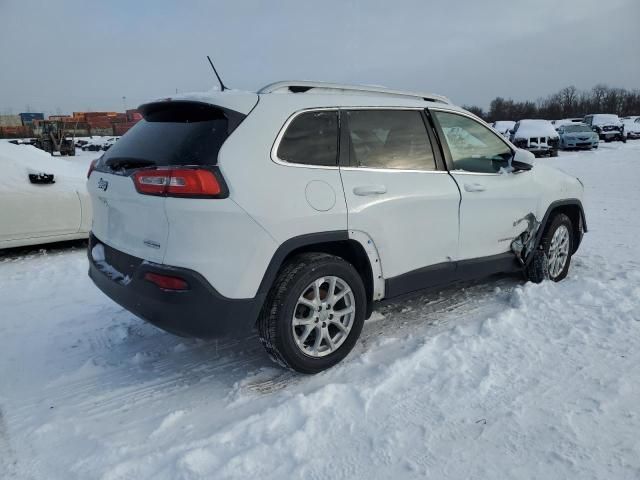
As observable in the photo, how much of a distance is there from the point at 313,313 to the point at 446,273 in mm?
1225

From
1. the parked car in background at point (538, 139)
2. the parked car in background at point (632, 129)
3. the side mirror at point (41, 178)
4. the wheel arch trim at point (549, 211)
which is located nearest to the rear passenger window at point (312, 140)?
the wheel arch trim at point (549, 211)

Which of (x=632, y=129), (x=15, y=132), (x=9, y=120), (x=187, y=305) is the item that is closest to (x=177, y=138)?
(x=187, y=305)

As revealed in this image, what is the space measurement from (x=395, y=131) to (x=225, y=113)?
4.28ft

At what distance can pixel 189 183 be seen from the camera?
2.58 meters

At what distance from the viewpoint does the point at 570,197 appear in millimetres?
4719

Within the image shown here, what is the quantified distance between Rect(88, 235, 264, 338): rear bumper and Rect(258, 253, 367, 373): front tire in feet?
0.47

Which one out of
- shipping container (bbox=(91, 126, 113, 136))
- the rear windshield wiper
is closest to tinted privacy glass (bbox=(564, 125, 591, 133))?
the rear windshield wiper

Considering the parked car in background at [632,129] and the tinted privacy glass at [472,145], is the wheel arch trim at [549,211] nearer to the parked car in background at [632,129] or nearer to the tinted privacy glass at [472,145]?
the tinted privacy glass at [472,145]

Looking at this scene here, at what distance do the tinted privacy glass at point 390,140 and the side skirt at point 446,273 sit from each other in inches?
30.0

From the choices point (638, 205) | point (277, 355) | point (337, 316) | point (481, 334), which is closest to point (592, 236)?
point (638, 205)

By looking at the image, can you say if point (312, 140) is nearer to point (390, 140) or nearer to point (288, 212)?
point (288, 212)

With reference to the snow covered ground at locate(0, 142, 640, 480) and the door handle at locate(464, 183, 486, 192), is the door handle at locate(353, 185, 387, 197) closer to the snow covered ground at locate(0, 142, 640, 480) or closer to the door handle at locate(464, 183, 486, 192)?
the door handle at locate(464, 183, 486, 192)

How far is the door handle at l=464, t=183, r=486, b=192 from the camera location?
3744mm

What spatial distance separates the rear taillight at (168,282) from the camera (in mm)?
2633
